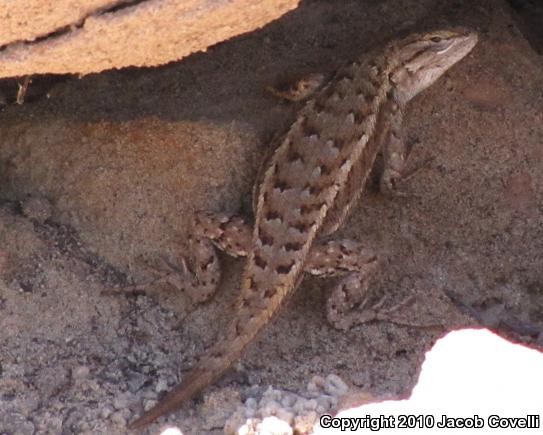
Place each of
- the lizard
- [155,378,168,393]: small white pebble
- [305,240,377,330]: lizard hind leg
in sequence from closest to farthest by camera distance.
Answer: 1. [155,378,168,393]: small white pebble
2. the lizard
3. [305,240,377,330]: lizard hind leg

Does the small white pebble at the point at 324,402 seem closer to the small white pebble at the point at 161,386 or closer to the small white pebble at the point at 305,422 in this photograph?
the small white pebble at the point at 305,422

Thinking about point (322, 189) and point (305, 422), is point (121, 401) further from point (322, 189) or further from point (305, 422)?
point (322, 189)

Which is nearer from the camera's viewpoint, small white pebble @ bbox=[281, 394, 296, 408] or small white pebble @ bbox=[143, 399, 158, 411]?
small white pebble @ bbox=[281, 394, 296, 408]

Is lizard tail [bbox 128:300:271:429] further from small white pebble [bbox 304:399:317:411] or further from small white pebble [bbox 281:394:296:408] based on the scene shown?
small white pebble [bbox 304:399:317:411]

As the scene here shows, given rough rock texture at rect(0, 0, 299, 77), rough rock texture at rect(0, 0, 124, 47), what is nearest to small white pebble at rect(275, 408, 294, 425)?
rough rock texture at rect(0, 0, 299, 77)

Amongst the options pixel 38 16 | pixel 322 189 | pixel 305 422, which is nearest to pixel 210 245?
pixel 322 189

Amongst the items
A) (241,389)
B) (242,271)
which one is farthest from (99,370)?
(242,271)

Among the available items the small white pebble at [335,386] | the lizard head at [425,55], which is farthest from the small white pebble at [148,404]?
the lizard head at [425,55]
